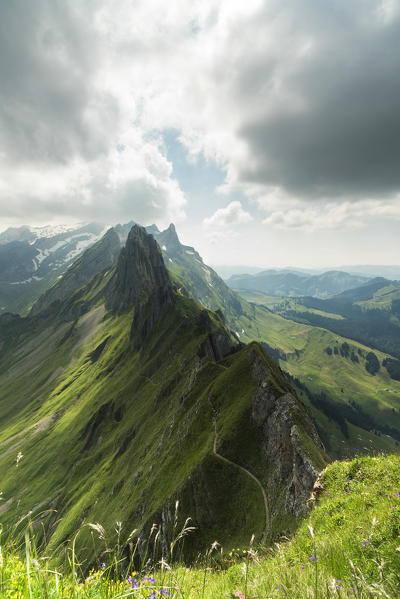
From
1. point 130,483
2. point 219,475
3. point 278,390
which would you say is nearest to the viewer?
point 219,475

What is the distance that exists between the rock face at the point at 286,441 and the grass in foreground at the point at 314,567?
19196mm

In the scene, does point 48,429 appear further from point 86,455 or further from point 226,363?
point 226,363

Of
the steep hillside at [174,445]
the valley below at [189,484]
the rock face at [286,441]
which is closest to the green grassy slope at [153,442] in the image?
the steep hillside at [174,445]

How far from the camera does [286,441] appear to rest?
125 feet

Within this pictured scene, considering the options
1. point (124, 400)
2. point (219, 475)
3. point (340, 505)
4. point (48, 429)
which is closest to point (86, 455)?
point (124, 400)

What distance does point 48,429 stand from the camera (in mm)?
161875

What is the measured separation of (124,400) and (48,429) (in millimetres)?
70480

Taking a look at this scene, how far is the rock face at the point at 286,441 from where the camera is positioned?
3161cm

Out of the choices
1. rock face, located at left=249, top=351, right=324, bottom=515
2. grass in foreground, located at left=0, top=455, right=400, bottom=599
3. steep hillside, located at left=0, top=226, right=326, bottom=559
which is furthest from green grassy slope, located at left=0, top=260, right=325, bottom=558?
grass in foreground, located at left=0, top=455, right=400, bottom=599

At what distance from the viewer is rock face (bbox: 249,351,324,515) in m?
31.6

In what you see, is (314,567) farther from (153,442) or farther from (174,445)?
(153,442)

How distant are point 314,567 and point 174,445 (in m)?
56.8

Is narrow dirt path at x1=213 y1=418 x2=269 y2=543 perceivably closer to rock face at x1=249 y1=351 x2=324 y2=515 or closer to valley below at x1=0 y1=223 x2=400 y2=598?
valley below at x1=0 y1=223 x2=400 y2=598

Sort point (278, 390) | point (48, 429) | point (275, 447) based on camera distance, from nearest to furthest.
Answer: point (275, 447) → point (278, 390) → point (48, 429)
